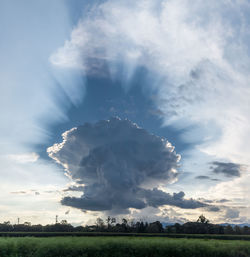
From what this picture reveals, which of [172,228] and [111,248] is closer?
[111,248]

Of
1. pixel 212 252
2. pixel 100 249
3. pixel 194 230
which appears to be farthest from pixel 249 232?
pixel 100 249

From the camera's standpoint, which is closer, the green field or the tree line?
the green field

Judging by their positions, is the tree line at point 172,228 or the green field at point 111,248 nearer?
the green field at point 111,248

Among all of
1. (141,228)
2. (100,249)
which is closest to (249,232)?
(141,228)

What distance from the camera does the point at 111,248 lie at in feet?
99.9

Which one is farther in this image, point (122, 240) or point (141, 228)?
point (141, 228)

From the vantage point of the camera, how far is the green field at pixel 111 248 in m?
29.9

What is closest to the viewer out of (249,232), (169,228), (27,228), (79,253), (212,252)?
(79,253)

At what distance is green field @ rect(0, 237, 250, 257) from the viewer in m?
29.9

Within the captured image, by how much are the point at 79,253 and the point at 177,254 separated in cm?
1046

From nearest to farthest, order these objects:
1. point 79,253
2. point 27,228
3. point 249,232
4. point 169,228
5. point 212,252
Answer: point 79,253 < point 212,252 < point 249,232 < point 169,228 < point 27,228

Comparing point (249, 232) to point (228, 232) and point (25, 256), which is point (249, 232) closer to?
point (228, 232)

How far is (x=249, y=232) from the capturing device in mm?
96812

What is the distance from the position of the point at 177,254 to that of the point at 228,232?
84312mm
